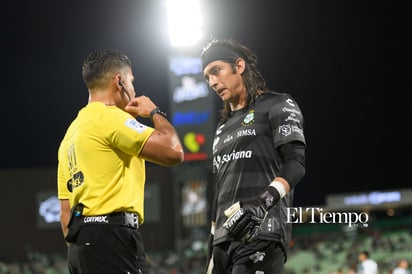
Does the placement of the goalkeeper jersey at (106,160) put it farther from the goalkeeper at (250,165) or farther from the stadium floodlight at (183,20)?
the stadium floodlight at (183,20)

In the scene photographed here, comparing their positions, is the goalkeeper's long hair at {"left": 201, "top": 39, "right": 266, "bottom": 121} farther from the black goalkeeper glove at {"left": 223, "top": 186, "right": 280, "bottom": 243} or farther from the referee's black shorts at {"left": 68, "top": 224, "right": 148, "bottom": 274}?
the referee's black shorts at {"left": 68, "top": 224, "right": 148, "bottom": 274}

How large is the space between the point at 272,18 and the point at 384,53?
9422mm

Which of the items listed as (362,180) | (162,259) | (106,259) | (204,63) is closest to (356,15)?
(204,63)

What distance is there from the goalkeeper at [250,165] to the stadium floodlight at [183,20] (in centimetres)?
2254

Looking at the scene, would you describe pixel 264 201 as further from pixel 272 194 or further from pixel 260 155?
pixel 260 155

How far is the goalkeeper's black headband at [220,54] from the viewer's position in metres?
4.08

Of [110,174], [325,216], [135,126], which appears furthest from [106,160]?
[325,216]

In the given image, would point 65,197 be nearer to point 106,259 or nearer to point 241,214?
point 106,259

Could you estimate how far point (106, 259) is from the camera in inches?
131

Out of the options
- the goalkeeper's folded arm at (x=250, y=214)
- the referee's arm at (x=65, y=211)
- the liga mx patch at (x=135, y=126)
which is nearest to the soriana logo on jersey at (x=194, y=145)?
the referee's arm at (x=65, y=211)

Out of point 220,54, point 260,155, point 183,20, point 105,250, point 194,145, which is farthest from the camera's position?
point 194,145

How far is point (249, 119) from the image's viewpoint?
393 centimetres

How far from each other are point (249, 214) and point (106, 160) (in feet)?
2.51

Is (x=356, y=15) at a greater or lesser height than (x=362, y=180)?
lesser
